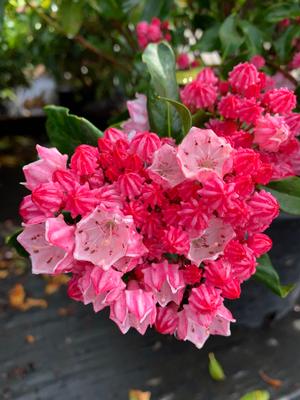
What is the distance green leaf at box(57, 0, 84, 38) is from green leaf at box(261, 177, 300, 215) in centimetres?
68

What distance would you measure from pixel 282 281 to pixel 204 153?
630 millimetres

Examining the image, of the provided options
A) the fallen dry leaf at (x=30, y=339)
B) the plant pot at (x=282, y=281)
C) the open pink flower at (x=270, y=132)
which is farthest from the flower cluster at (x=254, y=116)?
the fallen dry leaf at (x=30, y=339)

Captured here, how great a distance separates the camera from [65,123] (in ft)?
2.32

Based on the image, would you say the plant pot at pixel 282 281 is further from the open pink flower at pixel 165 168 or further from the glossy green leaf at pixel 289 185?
the open pink flower at pixel 165 168

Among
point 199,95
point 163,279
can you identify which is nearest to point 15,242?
point 163,279

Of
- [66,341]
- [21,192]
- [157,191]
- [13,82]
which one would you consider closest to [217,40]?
[157,191]

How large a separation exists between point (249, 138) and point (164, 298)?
0.71ft

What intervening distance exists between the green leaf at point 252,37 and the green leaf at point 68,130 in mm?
384

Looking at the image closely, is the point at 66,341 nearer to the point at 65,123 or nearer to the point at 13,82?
the point at 65,123

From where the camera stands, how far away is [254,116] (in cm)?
64

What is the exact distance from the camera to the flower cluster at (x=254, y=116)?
2.05 ft

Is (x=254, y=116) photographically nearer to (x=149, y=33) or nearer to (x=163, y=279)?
(x=163, y=279)

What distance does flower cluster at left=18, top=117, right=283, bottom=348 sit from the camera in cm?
52

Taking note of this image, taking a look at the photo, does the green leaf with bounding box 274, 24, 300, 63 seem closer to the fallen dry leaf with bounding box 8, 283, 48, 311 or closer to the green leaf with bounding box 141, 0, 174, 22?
the green leaf with bounding box 141, 0, 174, 22
